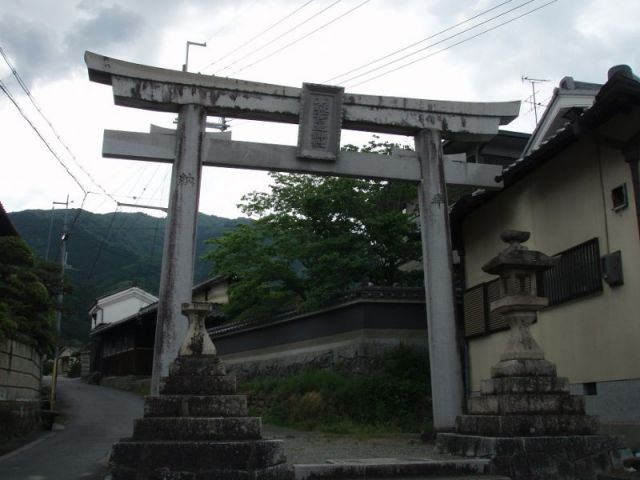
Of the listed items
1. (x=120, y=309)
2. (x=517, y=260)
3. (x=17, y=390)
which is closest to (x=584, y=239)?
(x=517, y=260)

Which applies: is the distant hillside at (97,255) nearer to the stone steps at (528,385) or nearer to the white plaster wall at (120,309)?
the white plaster wall at (120,309)

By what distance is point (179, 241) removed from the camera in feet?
37.0

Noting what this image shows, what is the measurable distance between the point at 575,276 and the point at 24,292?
13.1 meters

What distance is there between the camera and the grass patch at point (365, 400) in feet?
49.5

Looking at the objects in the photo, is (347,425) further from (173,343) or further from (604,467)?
(604,467)

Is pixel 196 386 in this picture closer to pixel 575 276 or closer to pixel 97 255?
pixel 575 276

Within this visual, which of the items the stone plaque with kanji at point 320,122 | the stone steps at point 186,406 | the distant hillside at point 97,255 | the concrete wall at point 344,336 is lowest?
the stone steps at point 186,406

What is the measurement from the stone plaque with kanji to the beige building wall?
4.28 meters

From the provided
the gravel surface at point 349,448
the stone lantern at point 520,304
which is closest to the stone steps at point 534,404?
the stone lantern at point 520,304

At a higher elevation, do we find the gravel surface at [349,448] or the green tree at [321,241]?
the green tree at [321,241]

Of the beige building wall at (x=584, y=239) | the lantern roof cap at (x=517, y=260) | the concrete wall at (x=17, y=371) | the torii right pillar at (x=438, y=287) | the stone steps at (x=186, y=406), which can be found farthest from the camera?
the concrete wall at (x=17, y=371)

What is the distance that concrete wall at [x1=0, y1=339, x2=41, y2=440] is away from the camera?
48.9 ft

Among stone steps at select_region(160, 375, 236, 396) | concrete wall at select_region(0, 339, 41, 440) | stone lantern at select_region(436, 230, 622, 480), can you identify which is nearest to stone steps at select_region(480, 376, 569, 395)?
stone lantern at select_region(436, 230, 622, 480)

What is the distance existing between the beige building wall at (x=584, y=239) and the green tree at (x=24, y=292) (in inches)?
456
